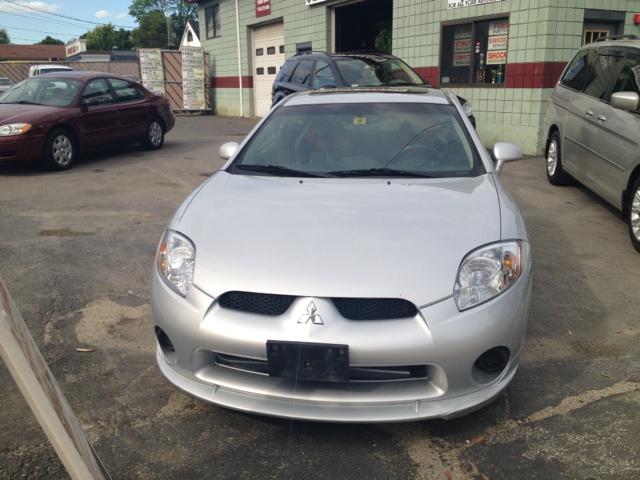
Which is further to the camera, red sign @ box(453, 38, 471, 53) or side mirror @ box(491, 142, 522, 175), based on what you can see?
red sign @ box(453, 38, 471, 53)

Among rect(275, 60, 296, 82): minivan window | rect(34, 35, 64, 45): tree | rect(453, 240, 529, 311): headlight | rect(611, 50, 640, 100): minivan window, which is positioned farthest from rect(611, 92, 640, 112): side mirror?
rect(34, 35, 64, 45): tree

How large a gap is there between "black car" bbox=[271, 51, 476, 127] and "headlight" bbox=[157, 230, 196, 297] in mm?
6906

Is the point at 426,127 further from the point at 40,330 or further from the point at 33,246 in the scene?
the point at 33,246

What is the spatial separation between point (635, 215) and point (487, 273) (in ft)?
11.3

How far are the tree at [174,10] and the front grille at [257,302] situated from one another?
8824 cm

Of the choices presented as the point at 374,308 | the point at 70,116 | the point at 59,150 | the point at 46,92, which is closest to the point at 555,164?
the point at 374,308

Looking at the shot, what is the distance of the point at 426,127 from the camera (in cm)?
381

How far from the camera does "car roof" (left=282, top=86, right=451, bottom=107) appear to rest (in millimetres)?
4062

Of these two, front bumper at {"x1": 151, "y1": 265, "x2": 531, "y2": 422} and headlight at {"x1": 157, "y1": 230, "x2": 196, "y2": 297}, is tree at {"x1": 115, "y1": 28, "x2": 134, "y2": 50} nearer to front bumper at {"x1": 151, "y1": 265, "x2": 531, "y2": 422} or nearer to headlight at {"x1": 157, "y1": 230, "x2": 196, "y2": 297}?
headlight at {"x1": 157, "y1": 230, "x2": 196, "y2": 297}

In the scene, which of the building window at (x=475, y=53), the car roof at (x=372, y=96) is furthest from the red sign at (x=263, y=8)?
the car roof at (x=372, y=96)

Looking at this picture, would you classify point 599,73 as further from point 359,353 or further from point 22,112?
point 22,112

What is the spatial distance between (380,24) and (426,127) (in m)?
15.3

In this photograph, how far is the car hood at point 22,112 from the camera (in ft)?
27.3

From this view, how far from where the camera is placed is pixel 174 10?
283ft
